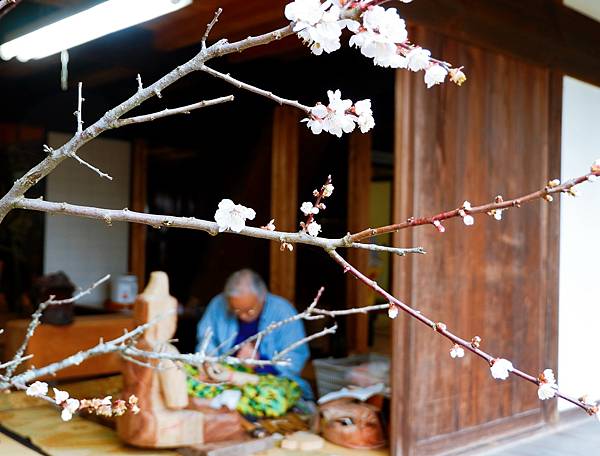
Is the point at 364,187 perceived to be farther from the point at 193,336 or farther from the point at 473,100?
the point at 473,100

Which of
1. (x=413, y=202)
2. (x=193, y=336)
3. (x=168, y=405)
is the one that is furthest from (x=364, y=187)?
(x=168, y=405)

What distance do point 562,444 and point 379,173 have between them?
344 cm

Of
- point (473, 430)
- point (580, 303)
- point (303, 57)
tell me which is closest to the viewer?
point (473, 430)

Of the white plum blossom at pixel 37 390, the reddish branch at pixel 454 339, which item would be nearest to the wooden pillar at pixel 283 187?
the white plum blossom at pixel 37 390

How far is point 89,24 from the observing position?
11.6 feet

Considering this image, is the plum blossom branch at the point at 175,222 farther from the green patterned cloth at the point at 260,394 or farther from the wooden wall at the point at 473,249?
the green patterned cloth at the point at 260,394

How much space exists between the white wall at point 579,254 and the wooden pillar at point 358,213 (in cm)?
190

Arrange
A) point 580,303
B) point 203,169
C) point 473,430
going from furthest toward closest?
point 203,169, point 580,303, point 473,430

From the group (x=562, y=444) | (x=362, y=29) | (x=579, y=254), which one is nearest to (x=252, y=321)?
(x=562, y=444)

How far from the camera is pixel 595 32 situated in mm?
4660

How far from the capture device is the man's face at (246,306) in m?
4.26

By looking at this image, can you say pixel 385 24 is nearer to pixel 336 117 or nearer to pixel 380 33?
pixel 380 33

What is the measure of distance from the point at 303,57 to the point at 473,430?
3.02m

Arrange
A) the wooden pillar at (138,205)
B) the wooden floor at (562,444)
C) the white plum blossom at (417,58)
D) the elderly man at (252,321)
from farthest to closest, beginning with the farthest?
the wooden pillar at (138,205)
the elderly man at (252,321)
the wooden floor at (562,444)
the white plum blossom at (417,58)
